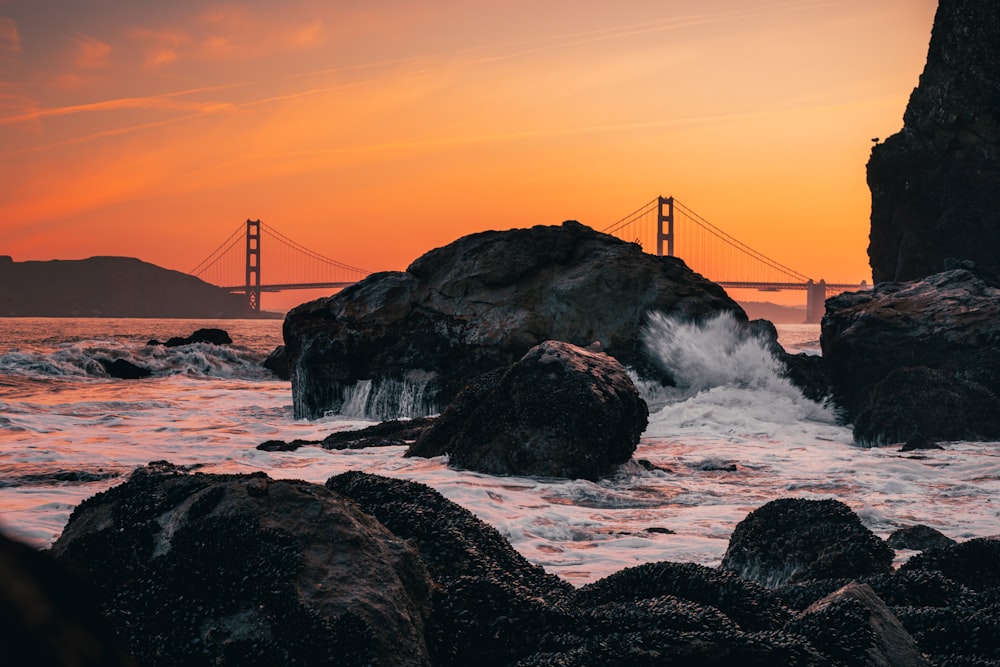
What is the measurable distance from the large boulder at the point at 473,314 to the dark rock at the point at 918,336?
233cm

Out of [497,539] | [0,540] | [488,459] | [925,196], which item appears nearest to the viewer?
[0,540]

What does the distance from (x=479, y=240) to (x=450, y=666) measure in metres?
14.3

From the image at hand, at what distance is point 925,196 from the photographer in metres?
28.5

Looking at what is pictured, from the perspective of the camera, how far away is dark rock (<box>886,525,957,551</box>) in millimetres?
5650

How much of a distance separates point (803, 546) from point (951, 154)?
1009 inches

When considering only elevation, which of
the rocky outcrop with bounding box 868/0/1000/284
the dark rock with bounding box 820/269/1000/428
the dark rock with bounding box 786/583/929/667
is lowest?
the dark rock with bounding box 786/583/929/667

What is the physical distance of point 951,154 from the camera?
27.2 m

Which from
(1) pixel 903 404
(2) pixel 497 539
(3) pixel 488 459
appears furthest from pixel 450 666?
(1) pixel 903 404

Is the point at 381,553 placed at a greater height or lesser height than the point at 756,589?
greater

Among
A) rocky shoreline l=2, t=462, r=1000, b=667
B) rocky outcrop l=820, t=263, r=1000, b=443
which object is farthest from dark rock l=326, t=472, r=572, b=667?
rocky outcrop l=820, t=263, r=1000, b=443

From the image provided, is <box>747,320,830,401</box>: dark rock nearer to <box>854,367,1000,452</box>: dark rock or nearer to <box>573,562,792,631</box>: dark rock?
<box>854,367,1000,452</box>: dark rock

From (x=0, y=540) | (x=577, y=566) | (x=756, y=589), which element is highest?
(x=0, y=540)

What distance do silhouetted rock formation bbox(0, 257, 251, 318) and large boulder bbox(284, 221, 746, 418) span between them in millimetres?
124035

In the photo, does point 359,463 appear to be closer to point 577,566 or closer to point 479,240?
point 577,566
